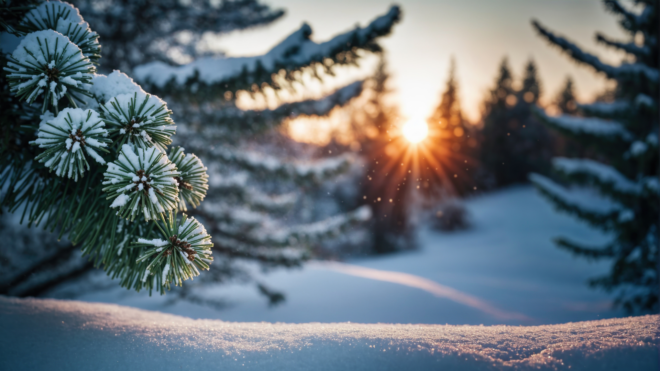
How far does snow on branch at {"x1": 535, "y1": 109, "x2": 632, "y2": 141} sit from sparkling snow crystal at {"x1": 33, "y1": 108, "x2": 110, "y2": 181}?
663 cm

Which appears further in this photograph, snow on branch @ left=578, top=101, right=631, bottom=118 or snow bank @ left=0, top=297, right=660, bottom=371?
snow on branch @ left=578, top=101, right=631, bottom=118

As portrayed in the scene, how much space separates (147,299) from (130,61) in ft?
12.3

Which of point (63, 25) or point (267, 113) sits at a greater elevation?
point (267, 113)

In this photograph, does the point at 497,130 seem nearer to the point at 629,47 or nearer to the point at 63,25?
the point at 629,47

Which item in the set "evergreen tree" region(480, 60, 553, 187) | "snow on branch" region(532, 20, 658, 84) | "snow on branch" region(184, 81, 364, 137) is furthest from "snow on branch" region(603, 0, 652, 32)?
"evergreen tree" region(480, 60, 553, 187)

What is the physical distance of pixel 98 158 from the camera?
3.21ft

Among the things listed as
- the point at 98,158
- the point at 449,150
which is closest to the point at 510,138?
the point at 449,150

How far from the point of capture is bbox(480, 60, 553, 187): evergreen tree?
70.5 feet

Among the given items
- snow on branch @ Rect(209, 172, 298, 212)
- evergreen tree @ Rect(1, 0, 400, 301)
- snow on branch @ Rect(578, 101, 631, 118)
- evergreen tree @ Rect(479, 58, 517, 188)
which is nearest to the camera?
evergreen tree @ Rect(1, 0, 400, 301)

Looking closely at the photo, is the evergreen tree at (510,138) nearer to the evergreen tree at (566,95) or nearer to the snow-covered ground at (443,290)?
the evergreen tree at (566,95)

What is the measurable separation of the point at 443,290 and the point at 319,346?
6120 millimetres

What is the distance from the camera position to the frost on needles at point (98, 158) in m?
0.96

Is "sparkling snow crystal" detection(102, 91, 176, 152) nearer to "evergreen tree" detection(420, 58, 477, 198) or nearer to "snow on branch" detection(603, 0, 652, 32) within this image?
"evergreen tree" detection(420, 58, 477, 198)

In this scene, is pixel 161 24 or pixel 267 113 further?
pixel 161 24
